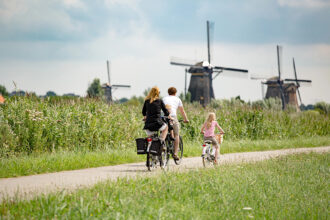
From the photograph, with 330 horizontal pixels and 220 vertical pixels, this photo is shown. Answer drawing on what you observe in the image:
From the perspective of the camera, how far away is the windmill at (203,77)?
49438mm

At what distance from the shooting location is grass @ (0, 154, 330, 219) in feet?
18.6

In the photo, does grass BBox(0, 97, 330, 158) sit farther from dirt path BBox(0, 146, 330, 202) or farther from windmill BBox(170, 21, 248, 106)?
windmill BBox(170, 21, 248, 106)

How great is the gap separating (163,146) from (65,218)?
16.4ft

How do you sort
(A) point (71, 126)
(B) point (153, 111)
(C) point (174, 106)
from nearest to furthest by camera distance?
1. (B) point (153, 111)
2. (C) point (174, 106)
3. (A) point (71, 126)

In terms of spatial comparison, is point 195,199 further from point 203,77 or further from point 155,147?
point 203,77

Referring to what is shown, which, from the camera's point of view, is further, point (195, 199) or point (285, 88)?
point (285, 88)

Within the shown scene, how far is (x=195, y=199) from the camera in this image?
686cm

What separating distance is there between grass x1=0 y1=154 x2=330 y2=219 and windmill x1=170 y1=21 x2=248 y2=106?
132ft

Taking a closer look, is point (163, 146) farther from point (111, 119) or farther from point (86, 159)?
point (111, 119)

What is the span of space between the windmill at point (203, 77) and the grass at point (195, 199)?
4033 centimetres

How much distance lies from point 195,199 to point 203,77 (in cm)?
4457

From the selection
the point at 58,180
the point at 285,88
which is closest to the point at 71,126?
the point at 58,180

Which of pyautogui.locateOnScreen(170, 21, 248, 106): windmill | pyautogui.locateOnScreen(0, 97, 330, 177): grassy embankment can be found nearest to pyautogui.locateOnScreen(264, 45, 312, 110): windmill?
pyautogui.locateOnScreen(170, 21, 248, 106): windmill

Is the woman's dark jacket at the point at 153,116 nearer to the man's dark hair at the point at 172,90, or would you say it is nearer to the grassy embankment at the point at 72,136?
the man's dark hair at the point at 172,90
